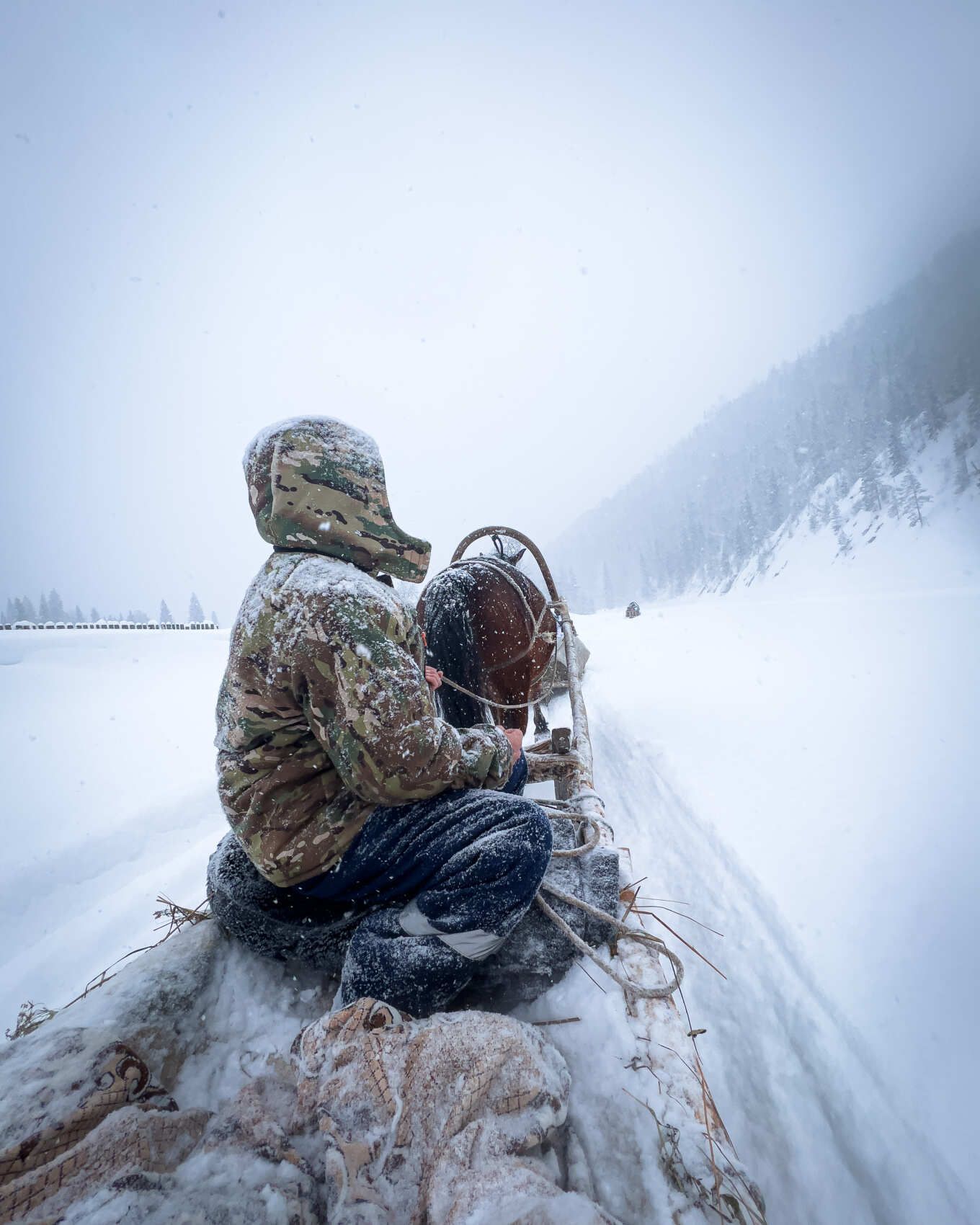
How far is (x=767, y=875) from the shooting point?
114 inches

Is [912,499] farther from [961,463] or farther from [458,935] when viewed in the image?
[458,935]

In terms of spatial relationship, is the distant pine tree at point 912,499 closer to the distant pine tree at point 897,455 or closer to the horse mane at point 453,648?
the distant pine tree at point 897,455

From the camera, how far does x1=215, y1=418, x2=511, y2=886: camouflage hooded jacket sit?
153 centimetres

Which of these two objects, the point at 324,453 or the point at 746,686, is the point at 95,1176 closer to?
the point at 324,453

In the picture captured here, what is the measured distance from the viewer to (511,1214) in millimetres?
929

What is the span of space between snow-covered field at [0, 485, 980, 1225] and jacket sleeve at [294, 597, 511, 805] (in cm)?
102

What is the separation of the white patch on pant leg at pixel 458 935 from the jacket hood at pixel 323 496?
4.07 feet

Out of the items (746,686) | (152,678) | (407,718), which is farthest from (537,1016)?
(152,678)

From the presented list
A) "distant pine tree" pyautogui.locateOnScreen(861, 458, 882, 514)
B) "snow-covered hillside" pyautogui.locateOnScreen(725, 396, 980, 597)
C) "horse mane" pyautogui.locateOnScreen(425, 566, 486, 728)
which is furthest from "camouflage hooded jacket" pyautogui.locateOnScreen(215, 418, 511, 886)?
"distant pine tree" pyautogui.locateOnScreen(861, 458, 882, 514)

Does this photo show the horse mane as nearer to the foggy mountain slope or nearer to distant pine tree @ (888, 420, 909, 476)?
the foggy mountain slope

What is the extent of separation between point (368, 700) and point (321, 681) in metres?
0.16

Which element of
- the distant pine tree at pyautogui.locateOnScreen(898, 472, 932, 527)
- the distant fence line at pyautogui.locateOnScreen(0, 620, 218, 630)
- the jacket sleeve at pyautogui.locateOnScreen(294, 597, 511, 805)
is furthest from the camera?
the distant pine tree at pyautogui.locateOnScreen(898, 472, 932, 527)

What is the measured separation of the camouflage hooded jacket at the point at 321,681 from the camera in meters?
1.53

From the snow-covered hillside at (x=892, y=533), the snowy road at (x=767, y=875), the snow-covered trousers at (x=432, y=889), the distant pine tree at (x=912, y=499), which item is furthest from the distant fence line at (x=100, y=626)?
the distant pine tree at (x=912, y=499)
